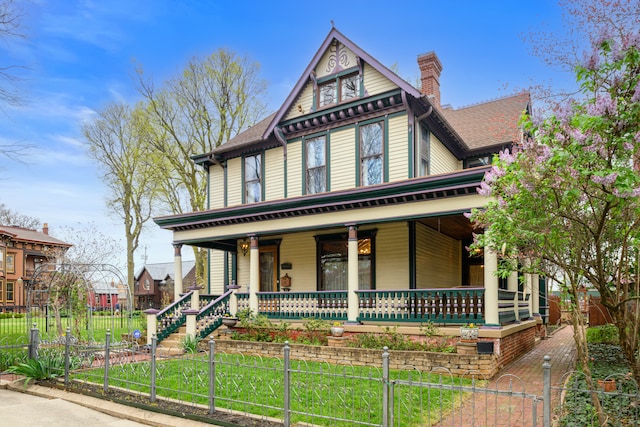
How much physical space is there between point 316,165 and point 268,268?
467cm

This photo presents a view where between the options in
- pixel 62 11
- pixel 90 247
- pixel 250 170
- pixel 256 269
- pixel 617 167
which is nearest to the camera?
pixel 617 167

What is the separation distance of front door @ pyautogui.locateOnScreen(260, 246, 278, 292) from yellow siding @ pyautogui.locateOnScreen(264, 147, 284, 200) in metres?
2.11

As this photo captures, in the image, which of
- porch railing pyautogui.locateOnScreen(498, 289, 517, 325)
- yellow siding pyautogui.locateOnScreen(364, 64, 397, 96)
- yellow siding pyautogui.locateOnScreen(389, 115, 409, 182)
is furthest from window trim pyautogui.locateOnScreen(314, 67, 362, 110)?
porch railing pyautogui.locateOnScreen(498, 289, 517, 325)

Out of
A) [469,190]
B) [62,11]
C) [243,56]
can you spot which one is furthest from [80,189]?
[469,190]

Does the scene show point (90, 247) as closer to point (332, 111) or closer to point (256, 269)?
point (256, 269)

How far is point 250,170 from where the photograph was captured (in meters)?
19.4

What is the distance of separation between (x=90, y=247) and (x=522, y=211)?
27103mm

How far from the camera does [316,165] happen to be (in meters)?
17.2

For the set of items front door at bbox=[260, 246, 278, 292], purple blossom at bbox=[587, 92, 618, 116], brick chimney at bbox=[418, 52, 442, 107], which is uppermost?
brick chimney at bbox=[418, 52, 442, 107]

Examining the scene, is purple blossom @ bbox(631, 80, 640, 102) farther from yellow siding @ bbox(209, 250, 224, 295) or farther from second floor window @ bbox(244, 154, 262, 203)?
yellow siding @ bbox(209, 250, 224, 295)

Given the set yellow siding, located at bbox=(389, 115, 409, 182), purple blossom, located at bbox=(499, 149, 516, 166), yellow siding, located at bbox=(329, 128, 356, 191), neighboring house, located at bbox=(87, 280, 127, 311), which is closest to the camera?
purple blossom, located at bbox=(499, 149, 516, 166)

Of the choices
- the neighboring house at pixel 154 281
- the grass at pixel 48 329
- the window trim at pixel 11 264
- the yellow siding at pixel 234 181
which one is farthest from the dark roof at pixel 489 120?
the window trim at pixel 11 264

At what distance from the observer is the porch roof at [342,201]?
11.7 m

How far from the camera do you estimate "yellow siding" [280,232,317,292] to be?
17.4 m
